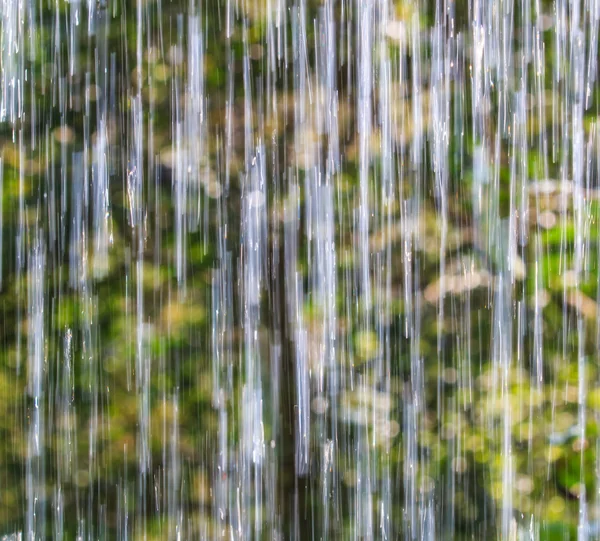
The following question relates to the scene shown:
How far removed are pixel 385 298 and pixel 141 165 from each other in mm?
808

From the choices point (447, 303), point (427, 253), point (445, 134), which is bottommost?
point (447, 303)

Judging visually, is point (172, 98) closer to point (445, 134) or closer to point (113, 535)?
point (445, 134)

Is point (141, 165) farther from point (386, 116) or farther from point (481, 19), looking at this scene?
point (481, 19)

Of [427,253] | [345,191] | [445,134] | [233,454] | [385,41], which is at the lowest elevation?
[233,454]

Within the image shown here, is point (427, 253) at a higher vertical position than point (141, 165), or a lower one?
lower

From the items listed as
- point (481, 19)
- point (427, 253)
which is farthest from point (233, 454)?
point (481, 19)

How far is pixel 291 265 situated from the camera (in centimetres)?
212

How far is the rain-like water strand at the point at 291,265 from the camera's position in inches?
81.3

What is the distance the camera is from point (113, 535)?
2.13 metres

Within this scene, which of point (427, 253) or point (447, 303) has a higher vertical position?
point (427, 253)

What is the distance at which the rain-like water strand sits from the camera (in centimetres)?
206

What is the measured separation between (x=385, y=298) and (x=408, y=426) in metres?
0.37

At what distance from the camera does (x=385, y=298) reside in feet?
6.93

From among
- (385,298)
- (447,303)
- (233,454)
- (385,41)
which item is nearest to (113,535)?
(233,454)
